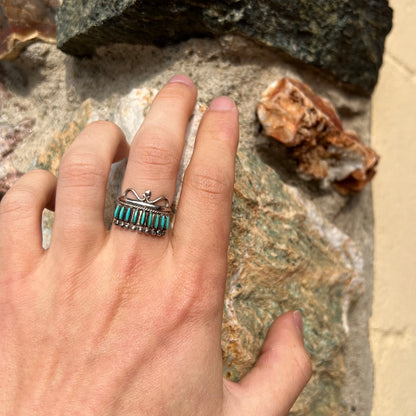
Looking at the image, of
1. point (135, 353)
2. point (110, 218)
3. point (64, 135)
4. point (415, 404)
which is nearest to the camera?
point (135, 353)

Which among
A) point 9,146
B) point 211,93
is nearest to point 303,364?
point 211,93

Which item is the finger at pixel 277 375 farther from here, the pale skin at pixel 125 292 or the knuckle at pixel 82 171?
the knuckle at pixel 82 171

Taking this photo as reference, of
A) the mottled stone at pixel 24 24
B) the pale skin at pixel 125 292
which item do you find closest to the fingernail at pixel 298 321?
the pale skin at pixel 125 292

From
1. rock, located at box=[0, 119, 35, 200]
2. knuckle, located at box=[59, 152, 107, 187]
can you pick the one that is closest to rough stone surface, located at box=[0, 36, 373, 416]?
rock, located at box=[0, 119, 35, 200]

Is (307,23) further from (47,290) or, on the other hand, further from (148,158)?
(47,290)

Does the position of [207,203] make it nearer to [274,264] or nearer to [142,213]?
[142,213]

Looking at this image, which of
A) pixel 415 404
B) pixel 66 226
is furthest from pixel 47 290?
pixel 415 404
